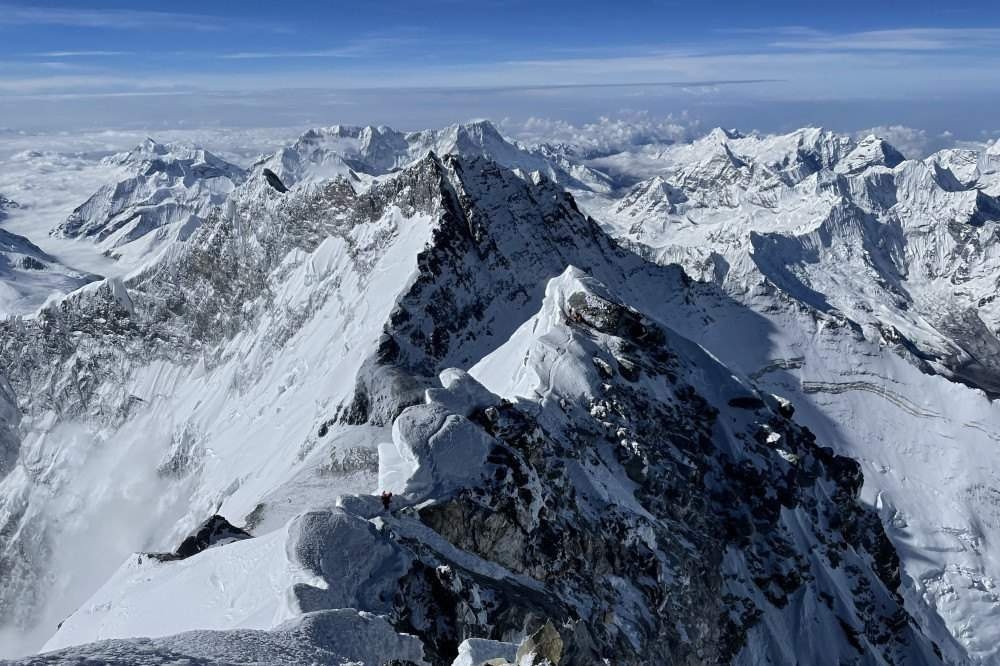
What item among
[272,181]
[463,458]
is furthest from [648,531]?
[272,181]

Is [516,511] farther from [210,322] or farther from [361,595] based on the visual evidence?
[210,322]

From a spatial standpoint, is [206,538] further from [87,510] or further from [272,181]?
[272,181]

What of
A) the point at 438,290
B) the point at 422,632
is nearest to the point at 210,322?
the point at 438,290

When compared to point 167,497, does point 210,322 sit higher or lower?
higher

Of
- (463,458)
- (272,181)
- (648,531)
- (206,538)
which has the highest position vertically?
(463,458)

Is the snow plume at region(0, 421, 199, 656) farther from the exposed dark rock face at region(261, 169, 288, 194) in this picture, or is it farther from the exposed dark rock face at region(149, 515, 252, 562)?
the exposed dark rock face at region(149, 515, 252, 562)

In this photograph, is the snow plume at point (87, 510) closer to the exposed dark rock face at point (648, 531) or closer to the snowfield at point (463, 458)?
the snowfield at point (463, 458)
